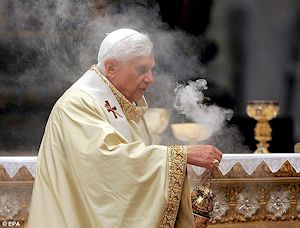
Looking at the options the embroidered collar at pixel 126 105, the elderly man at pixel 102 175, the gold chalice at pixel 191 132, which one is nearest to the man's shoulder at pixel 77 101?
the elderly man at pixel 102 175

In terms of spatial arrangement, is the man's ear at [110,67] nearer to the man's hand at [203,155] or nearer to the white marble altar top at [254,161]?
the man's hand at [203,155]

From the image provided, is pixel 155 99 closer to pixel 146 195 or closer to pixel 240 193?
pixel 240 193

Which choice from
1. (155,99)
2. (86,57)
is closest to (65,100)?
(155,99)

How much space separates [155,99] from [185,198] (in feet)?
11.3

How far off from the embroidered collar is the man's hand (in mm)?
455

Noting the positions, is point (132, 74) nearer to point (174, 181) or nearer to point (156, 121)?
point (174, 181)

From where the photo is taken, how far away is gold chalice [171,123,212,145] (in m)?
5.82

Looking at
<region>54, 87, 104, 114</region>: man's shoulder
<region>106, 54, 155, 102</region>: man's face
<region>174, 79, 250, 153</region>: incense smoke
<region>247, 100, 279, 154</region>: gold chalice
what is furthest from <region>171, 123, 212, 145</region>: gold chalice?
<region>54, 87, 104, 114</region>: man's shoulder

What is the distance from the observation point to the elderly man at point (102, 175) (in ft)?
11.6

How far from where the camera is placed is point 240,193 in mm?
5887

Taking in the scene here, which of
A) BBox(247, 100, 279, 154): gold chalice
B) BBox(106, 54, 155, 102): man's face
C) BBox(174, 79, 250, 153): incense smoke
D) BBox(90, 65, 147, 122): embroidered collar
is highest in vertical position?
BBox(106, 54, 155, 102): man's face

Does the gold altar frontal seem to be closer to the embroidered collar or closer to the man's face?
the embroidered collar

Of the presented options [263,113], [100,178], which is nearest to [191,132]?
[263,113]

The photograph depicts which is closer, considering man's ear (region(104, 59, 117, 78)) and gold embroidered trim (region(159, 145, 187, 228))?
gold embroidered trim (region(159, 145, 187, 228))
